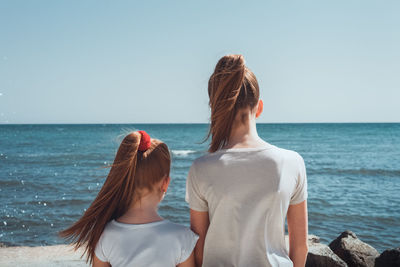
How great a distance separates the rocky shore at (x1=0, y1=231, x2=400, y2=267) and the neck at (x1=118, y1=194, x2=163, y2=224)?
2152 millimetres

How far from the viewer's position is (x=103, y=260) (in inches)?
78.4

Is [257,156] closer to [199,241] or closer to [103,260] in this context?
[199,241]

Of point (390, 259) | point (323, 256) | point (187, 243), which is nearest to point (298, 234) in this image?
point (187, 243)

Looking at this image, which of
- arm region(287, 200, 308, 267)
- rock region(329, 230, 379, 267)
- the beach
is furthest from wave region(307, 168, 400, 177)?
arm region(287, 200, 308, 267)

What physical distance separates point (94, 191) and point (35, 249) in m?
5.32

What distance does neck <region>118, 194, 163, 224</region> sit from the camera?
6.42ft

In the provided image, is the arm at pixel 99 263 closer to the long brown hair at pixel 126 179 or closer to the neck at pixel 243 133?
the long brown hair at pixel 126 179

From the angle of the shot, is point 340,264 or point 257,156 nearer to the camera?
point 257,156

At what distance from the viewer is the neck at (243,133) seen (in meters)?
1.81

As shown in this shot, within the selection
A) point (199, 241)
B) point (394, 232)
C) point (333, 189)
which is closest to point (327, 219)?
point (394, 232)

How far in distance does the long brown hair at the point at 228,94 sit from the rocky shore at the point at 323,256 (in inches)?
105

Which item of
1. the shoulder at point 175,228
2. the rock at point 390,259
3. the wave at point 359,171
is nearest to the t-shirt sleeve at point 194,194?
the shoulder at point 175,228

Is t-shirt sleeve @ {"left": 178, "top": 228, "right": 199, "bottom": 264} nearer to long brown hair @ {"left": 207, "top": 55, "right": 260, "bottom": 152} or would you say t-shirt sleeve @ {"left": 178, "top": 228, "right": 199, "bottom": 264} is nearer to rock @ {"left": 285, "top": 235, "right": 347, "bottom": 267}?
long brown hair @ {"left": 207, "top": 55, "right": 260, "bottom": 152}

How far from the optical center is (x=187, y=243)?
191 centimetres
